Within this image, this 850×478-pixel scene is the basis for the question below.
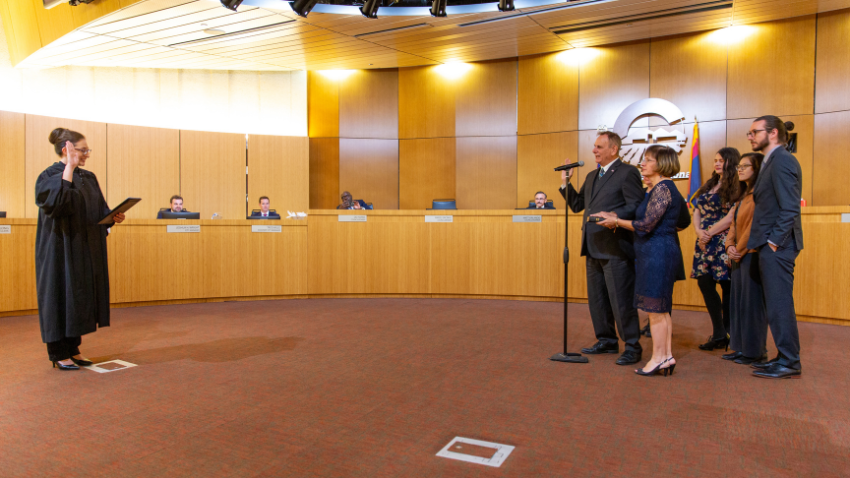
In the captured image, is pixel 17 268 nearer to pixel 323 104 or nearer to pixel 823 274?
pixel 323 104

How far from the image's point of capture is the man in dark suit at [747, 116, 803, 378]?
3229mm

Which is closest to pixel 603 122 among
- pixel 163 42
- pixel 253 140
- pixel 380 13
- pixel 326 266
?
pixel 380 13

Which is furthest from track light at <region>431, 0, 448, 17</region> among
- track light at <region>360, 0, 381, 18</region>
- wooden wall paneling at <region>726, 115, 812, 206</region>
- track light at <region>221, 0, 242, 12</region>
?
wooden wall paneling at <region>726, 115, 812, 206</region>

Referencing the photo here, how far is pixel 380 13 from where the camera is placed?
656cm

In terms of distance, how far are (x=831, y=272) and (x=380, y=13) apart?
18.2ft

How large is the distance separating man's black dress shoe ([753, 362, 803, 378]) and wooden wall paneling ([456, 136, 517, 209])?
5487mm

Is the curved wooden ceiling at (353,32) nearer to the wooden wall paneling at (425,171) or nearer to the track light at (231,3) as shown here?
the track light at (231,3)

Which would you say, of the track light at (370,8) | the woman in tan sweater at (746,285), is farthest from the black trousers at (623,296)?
the track light at (370,8)

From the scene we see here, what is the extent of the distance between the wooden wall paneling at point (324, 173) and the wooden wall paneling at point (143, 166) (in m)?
2.07

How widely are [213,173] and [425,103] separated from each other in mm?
3747

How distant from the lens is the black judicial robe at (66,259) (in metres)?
3.34

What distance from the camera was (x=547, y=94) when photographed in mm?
8172

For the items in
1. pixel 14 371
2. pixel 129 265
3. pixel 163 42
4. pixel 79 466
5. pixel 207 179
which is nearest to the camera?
pixel 79 466

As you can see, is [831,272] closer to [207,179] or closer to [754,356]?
[754,356]
